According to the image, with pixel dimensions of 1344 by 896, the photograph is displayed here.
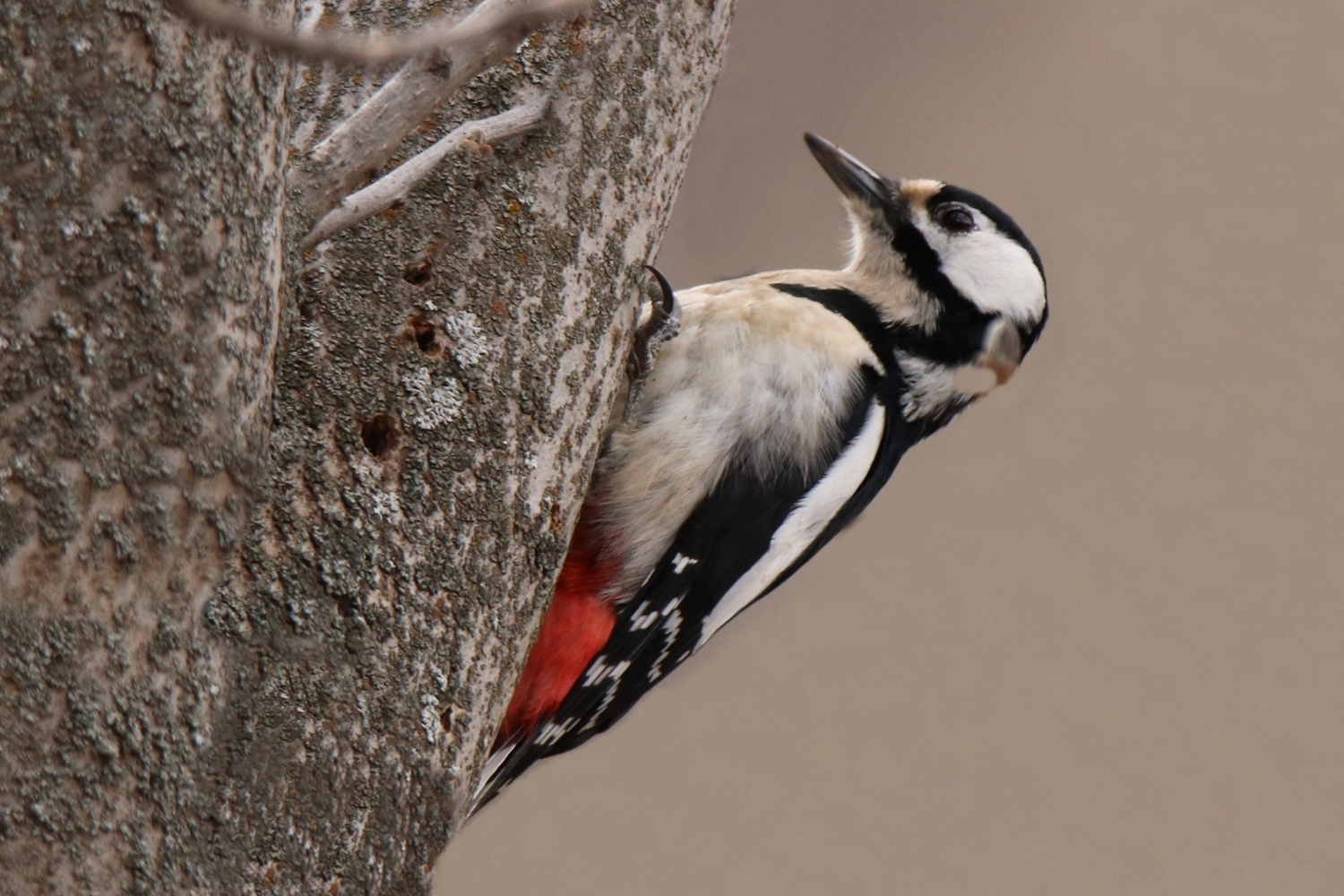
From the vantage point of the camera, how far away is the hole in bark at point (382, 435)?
123cm

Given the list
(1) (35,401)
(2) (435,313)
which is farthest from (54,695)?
(2) (435,313)

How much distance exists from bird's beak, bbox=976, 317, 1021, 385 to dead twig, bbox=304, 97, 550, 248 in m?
1.20

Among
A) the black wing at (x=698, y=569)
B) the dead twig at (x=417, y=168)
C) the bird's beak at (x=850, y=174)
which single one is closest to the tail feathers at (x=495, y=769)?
the black wing at (x=698, y=569)

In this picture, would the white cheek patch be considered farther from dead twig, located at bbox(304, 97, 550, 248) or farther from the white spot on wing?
dead twig, located at bbox(304, 97, 550, 248)

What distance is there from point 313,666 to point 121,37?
1.71 feet

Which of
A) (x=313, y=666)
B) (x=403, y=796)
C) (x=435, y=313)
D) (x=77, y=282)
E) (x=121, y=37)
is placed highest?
(x=121, y=37)

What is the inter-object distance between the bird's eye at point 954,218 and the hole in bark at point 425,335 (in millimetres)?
1427

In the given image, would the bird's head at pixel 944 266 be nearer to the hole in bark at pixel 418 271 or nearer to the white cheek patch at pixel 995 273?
the white cheek patch at pixel 995 273

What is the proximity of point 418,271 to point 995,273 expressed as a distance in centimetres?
141

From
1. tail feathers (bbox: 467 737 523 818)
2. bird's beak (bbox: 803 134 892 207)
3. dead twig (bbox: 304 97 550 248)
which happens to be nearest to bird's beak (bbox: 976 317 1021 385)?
bird's beak (bbox: 803 134 892 207)

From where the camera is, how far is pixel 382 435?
4.06 ft

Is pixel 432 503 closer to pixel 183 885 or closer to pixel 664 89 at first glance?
pixel 183 885

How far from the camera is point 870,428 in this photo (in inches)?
86.0

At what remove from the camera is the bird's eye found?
2.47 metres
